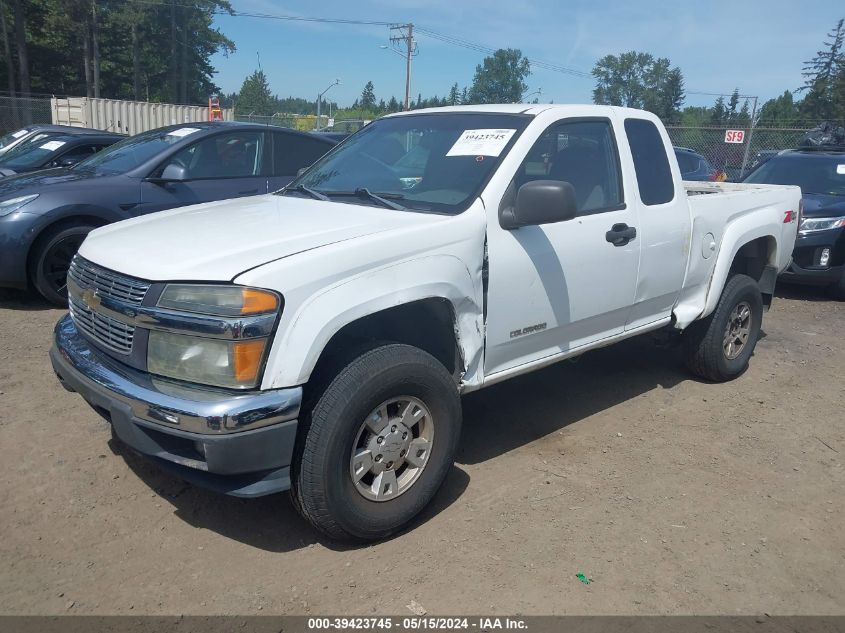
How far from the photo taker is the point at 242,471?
2.67 meters

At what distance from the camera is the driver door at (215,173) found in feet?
21.9

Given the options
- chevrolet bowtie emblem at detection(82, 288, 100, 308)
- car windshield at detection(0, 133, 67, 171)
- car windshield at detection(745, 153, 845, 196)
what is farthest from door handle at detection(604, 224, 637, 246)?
car windshield at detection(0, 133, 67, 171)

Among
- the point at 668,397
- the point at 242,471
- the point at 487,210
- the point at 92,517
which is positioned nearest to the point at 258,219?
the point at 487,210

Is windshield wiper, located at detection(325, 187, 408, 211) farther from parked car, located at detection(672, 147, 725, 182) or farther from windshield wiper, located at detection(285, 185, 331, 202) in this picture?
parked car, located at detection(672, 147, 725, 182)

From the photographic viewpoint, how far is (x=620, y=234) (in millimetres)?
4094

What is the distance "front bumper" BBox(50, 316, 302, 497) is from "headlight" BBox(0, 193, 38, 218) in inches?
158

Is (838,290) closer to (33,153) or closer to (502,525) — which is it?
(502,525)

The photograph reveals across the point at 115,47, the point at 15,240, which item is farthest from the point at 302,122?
the point at 15,240

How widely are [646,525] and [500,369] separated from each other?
40.7 inches

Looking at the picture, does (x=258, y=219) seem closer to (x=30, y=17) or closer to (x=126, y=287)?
(x=126, y=287)

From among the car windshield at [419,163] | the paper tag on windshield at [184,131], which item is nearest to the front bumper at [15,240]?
the paper tag on windshield at [184,131]

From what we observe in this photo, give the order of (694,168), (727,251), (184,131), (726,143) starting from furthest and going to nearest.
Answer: (726,143)
(694,168)
(184,131)
(727,251)

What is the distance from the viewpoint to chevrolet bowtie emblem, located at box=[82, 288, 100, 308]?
309 centimetres

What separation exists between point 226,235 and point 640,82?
80.0 metres
